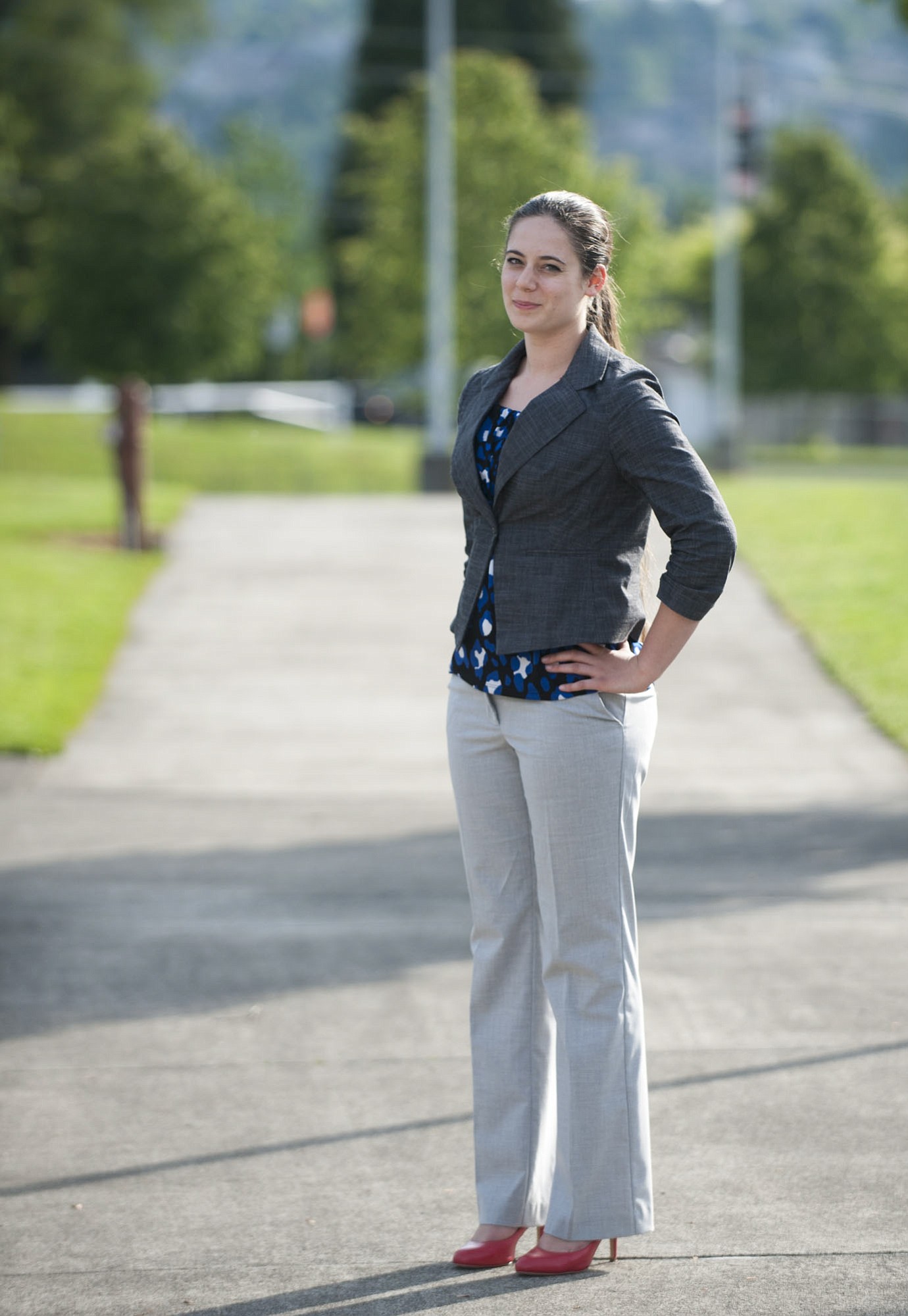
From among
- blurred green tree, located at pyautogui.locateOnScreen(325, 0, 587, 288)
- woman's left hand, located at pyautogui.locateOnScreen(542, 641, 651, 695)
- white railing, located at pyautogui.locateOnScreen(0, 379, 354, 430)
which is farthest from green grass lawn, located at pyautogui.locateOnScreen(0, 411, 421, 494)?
blurred green tree, located at pyautogui.locateOnScreen(325, 0, 587, 288)

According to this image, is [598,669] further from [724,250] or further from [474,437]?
[724,250]

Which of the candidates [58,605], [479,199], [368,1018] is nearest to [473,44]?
[479,199]

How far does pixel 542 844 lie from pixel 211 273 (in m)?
20.1

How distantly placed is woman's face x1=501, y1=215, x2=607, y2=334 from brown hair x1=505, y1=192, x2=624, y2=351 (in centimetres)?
1

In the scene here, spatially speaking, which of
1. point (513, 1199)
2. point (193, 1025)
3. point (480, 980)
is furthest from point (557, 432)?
point (193, 1025)

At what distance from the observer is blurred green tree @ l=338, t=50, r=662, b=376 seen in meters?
31.6

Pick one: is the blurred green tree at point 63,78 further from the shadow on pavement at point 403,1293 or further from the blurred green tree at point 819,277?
the shadow on pavement at point 403,1293

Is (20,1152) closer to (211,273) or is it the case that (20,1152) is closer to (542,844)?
(542,844)

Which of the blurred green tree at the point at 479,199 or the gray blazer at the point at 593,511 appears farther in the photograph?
the blurred green tree at the point at 479,199

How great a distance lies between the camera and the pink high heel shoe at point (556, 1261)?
10.9 ft

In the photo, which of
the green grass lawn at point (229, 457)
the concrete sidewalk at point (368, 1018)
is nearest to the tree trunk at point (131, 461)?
the concrete sidewalk at point (368, 1018)

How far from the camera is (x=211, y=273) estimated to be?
2236 cm

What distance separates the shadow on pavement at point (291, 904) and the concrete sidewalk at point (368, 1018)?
2cm

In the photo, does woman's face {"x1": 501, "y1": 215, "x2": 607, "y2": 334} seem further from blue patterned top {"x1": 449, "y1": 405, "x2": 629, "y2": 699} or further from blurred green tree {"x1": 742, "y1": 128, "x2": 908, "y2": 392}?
blurred green tree {"x1": 742, "y1": 128, "x2": 908, "y2": 392}
